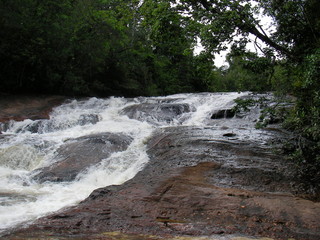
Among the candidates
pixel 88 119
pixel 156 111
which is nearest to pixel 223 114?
pixel 156 111

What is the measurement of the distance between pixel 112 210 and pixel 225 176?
275 cm

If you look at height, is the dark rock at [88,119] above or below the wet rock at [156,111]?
below

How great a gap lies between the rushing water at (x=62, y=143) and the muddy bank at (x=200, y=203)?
781 millimetres

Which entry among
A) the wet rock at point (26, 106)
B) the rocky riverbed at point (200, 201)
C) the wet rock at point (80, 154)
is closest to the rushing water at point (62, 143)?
the wet rock at point (80, 154)

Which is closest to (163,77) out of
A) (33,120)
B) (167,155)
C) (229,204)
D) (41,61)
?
(41,61)

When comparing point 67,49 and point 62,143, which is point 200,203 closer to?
point 62,143

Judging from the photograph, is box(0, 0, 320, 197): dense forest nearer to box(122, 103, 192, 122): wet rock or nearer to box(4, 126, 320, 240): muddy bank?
box(4, 126, 320, 240): muddy bank

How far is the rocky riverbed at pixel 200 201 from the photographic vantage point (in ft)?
Answer: 15.3

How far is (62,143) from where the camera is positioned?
1076 centimetres

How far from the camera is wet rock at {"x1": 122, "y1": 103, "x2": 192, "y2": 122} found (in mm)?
14438

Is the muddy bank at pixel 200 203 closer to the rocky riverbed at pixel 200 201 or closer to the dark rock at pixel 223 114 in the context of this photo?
the rocky riverbed at pixel 200 201

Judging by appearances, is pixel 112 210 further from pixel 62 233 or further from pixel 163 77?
pixel 163 77

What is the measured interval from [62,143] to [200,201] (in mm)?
6436

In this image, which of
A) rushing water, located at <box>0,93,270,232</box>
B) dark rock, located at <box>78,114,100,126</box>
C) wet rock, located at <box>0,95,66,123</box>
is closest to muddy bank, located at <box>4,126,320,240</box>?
rushing water, located at <box>0,93,270,232</box>
